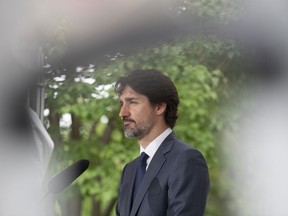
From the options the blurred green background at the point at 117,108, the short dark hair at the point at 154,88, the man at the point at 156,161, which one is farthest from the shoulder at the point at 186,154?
the blurred green background at the point at 117,108

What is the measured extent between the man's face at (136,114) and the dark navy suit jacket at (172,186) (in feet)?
0.22

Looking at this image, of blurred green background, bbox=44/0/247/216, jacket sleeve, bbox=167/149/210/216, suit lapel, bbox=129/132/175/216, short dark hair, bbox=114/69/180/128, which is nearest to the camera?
A: jacket sleeve, bbox=167/149/210/216

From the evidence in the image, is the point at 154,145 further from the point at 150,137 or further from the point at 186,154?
the point at 186,154

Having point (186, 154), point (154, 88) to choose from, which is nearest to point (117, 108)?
point (154, 88)

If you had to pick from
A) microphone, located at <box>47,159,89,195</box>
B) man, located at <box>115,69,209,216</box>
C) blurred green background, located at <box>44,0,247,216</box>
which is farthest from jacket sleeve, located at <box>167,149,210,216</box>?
blurred green background, located at <box>44,0,247,216</box>

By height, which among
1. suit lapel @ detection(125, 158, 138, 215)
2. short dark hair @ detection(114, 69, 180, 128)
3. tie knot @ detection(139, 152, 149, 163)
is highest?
short dark hair @ detection(114, 69, 180, 128)

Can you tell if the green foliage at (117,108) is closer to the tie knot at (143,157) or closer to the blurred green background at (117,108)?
the blurred green background at (117,108)

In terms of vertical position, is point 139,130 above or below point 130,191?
above

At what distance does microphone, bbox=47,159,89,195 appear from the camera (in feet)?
5.14

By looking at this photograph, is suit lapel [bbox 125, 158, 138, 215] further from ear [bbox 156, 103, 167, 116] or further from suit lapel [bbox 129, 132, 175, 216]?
ear [bbox 156, 103, 167, 116]

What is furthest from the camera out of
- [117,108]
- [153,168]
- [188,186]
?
[117,108]

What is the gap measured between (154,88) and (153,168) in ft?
0.75

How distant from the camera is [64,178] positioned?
62.5 inches

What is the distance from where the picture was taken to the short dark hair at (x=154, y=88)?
5.81 ft
